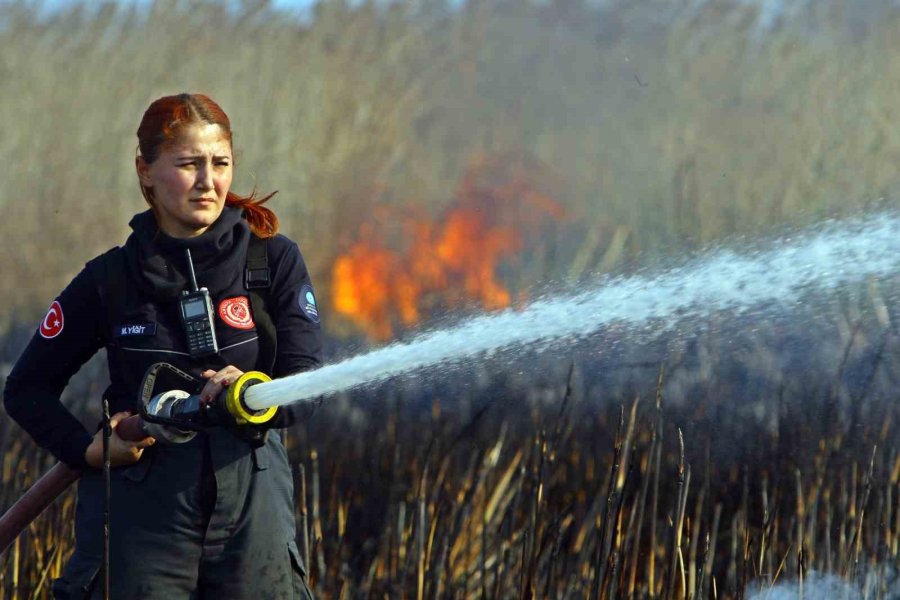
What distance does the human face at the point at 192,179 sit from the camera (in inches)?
104

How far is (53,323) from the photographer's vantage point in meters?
2.67

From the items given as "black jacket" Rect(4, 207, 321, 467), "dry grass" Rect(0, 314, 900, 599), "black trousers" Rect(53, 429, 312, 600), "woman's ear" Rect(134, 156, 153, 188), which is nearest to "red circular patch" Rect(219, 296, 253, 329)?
"black jacket" Rect(4, 207, 321, 467)

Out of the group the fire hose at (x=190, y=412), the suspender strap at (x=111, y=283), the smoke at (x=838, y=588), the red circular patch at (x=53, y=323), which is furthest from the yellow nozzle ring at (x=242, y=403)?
the smoke at (x=838, y=588)

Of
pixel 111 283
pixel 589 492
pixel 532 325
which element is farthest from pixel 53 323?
pixel 589 492

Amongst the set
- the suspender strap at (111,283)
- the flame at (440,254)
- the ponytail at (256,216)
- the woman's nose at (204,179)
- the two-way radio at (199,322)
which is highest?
the flame at (440,254)

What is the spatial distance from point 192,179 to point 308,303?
1.16ft

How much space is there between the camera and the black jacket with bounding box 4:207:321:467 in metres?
2.60

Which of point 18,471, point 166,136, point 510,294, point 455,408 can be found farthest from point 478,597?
point 510,294

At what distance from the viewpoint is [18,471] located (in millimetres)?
4555

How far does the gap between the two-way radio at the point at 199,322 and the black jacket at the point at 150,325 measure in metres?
0.04

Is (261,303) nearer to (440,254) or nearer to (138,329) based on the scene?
(138,329)

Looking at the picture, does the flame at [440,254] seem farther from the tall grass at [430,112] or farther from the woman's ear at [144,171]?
the woman's ear at [144,171]

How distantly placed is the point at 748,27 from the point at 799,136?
88 cm

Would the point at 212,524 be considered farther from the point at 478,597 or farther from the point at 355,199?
the point at 355,199
